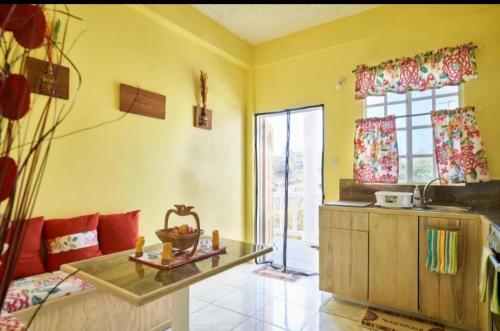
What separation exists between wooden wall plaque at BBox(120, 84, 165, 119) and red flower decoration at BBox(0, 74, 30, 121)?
2172 millimetres

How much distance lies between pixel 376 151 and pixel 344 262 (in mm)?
1238

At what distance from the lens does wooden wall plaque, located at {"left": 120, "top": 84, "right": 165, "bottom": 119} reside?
2714mm

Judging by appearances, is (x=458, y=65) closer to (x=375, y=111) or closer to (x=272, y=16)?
(x=375, y=111)

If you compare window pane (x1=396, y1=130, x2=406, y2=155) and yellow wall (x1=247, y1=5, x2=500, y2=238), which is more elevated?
yellow wall (x1=247, y1=5, x2=500, y2=238)

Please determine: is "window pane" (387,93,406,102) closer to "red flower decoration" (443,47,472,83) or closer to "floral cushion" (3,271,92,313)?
"red flower decoration" (443,47,472,83)

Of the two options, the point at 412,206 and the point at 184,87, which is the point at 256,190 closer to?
the point at 184,87

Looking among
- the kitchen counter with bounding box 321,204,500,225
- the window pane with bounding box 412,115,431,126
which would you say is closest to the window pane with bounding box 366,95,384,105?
the window pane with bounding box 412,115,431,126

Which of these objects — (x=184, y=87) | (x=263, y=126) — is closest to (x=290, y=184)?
(x=263, y=126)

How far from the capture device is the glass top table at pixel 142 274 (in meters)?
1.28

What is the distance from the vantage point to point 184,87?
132 inches

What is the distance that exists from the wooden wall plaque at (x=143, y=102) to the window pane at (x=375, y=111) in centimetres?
234

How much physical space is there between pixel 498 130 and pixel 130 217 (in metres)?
3.49

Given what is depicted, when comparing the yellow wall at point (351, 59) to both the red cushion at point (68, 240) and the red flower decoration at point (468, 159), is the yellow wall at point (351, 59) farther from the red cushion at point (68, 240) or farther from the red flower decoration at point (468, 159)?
the red cushion at point (68, 240)

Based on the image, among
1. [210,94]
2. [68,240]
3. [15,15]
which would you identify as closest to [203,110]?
[210,94]
